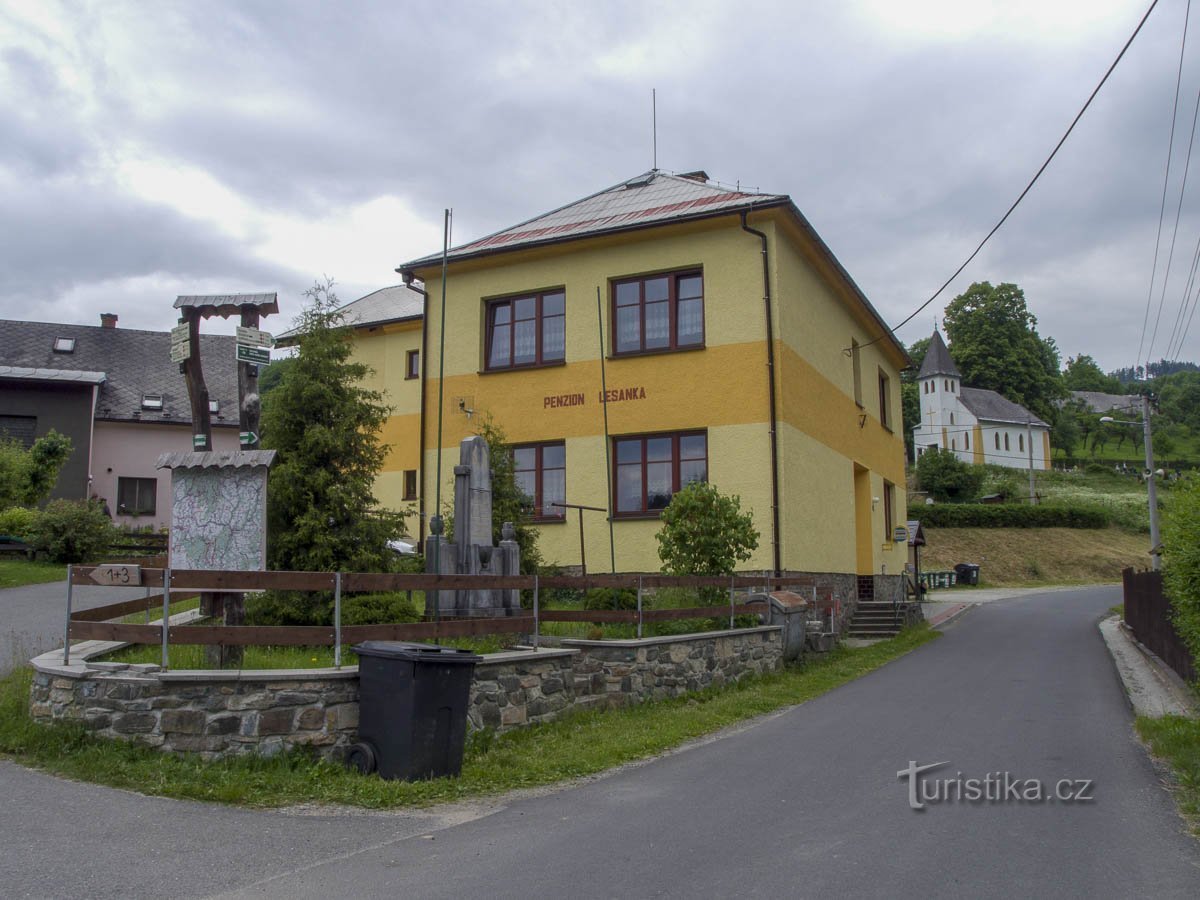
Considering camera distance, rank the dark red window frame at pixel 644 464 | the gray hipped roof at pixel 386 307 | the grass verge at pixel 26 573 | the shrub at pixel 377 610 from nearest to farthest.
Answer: the shrub at pixel 377 610
the dark red window frame at pixel 644 464
the grass verge at pixel 26 573
the gray hipped roof at pixel 386 307

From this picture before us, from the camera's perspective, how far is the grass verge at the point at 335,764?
6.98m

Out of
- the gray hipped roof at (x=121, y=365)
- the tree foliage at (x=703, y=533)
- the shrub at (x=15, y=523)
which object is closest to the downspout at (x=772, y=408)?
the tree foliage at (x=703, y=533)

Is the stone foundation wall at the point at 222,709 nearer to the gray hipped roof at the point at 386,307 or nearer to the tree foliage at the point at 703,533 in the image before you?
the tree foliage at the point at 703,533

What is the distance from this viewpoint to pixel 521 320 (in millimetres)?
21125

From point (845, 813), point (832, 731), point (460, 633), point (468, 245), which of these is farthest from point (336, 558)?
point (468, 245)

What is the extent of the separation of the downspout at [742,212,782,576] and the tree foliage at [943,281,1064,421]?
76403 millimetres

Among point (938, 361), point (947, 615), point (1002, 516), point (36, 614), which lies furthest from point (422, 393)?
point (938, 361)

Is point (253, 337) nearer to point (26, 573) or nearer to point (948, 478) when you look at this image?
point (26, 573)

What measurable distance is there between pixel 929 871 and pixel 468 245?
18624 millimetres

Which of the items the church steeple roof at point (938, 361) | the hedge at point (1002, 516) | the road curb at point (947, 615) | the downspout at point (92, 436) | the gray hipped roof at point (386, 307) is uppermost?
the church steeple roof at point (938, 361)

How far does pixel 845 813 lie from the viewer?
6.59 meters

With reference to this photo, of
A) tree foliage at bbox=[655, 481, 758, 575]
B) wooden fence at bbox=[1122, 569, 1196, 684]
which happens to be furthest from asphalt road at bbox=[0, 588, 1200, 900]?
tree foliage at bbox=[655, 481, 758, 575]

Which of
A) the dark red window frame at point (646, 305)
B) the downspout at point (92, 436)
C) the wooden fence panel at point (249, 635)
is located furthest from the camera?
the downspout at point (92, 436)

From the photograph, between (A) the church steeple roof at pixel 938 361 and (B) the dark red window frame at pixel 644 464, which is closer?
(B) the dark red window frame at pixel 644 464
